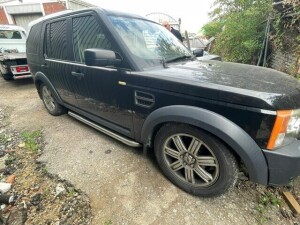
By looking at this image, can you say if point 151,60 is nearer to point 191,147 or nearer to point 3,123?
point 191,147

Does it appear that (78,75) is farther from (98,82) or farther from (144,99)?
(144,99)

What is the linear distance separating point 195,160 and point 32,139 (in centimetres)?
295

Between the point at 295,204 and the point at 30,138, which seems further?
the point at 30,138

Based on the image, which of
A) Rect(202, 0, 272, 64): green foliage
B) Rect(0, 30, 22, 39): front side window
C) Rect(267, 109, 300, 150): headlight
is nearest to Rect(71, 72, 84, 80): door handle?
Rect(267, 109, 300, 150): headlight

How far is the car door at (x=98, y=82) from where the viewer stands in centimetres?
245

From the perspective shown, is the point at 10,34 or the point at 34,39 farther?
the point at 10,34

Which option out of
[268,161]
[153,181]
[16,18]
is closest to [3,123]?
[153,181]

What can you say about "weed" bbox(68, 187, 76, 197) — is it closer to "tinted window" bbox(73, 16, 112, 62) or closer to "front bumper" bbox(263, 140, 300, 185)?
"tinted window" bbox(73, 16, 112, 62)

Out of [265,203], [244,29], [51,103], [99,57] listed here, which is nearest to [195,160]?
[265,203]

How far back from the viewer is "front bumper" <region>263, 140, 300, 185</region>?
1618 millimetres

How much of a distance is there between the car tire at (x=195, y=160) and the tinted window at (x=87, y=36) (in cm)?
127

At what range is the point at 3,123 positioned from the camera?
4.46m

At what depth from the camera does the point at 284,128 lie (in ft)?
5.27

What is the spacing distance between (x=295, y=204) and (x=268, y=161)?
0.91 meters
